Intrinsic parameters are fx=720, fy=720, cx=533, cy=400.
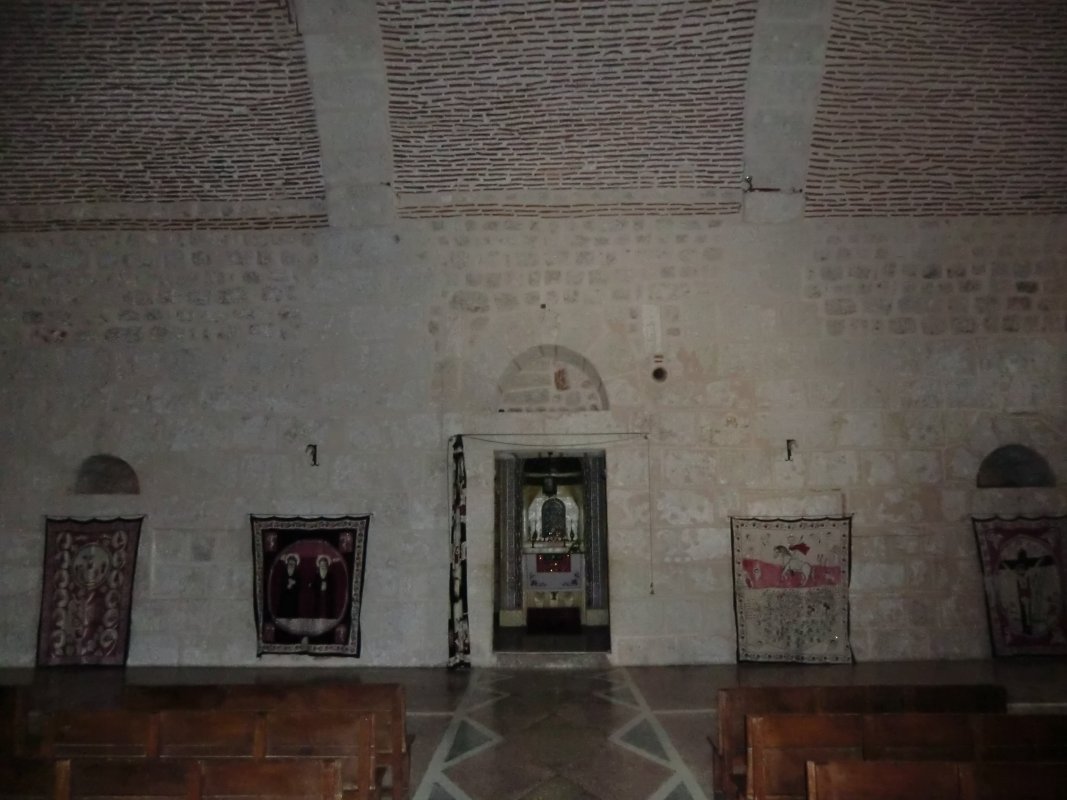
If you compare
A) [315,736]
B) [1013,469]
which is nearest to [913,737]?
[315,736]

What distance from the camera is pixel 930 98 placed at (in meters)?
6.14

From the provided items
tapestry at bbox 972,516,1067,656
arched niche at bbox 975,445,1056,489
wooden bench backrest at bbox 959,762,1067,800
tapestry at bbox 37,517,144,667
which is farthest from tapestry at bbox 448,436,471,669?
arched niche at bbox 975,445,1056,489

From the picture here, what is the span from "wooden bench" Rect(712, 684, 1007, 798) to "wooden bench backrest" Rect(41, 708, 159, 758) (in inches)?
101

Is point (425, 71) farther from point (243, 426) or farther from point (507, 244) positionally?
point (243, 426)

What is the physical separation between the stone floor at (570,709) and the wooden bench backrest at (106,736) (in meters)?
1.41

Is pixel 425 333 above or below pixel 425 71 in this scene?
below

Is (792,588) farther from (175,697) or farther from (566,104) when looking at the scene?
(175,697)

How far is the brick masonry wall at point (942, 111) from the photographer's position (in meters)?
5.73

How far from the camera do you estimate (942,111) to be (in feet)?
20.4

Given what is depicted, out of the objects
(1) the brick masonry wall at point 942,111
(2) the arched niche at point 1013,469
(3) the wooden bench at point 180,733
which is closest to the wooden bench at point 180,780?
(3) the wooden bench at point 180,733

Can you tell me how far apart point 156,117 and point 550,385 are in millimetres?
4193

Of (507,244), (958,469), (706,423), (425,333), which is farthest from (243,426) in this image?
(958,469)

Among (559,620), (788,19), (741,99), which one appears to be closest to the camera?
(788,19)

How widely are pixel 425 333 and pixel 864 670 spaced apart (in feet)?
15.7
